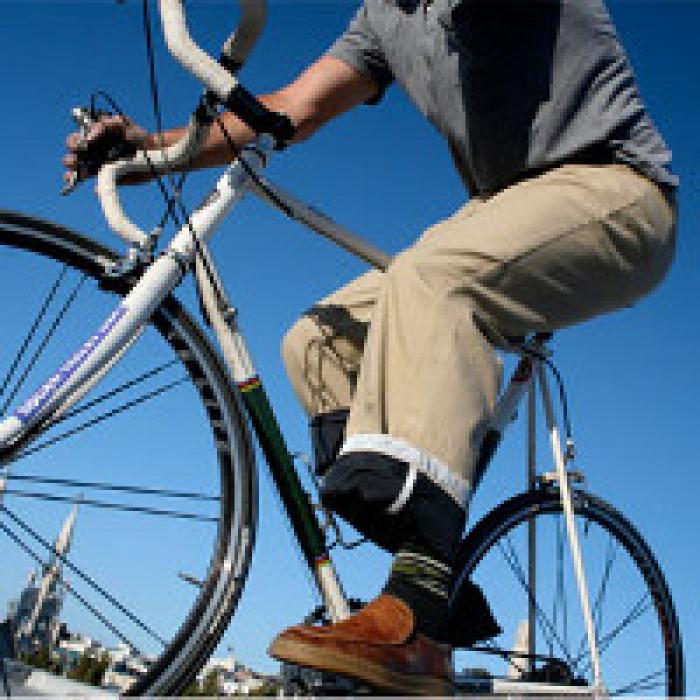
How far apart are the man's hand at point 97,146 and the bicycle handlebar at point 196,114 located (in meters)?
0.11

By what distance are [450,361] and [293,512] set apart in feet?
2.69

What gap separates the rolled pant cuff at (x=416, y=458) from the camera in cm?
217

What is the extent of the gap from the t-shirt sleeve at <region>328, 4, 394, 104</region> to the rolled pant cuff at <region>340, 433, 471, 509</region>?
1.77m

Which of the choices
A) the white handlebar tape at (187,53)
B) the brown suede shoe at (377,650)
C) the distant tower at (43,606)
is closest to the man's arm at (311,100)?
the white handlebar tape at (187,53)

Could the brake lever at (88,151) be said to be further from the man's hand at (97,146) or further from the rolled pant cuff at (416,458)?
the rolled pant cuff at (416,458)

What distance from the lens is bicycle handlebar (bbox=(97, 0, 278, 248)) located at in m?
2.61

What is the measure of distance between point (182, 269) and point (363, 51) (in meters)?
1.31

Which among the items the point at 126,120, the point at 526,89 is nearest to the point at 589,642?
the point at 526,89

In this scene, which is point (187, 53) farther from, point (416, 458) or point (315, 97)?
point (416, 458)

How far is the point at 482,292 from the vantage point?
2410 mm

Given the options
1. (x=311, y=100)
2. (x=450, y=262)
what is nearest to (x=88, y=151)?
(x=311, y=100)

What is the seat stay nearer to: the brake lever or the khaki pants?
the khaki pants

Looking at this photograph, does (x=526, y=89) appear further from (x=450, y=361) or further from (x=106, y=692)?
(x=106, y=692)

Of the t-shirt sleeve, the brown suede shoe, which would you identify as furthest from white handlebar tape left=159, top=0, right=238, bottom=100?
the brown suede shoe
